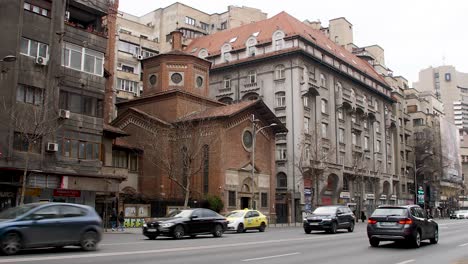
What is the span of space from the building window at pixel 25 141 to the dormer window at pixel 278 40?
3222cm

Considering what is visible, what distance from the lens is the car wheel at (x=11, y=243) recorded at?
1442cm

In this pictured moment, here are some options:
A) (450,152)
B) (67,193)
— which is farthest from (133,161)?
(450,152)

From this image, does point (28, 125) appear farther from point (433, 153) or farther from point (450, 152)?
point (450, 152)

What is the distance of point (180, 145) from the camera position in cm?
4316

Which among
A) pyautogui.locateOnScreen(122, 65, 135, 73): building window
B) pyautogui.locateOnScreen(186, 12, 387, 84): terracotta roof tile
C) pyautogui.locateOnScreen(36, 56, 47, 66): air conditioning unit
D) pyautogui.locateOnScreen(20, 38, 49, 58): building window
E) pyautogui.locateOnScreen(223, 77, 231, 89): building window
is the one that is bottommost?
pyautogui.locateOnScreen(36, 56, 47, 66): air conditioning unit

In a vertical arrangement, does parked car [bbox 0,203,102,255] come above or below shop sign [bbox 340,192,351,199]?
below

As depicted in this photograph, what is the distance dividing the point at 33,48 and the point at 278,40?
1236 inches

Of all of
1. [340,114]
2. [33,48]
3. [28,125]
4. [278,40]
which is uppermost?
[278,40]

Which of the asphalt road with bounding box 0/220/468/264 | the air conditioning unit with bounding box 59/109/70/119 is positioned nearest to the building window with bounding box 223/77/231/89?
the air conditioning unit with bounding box 59/109/70/119

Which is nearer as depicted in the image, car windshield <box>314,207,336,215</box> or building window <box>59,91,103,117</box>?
car windshield <box>314,207,336,215</box>

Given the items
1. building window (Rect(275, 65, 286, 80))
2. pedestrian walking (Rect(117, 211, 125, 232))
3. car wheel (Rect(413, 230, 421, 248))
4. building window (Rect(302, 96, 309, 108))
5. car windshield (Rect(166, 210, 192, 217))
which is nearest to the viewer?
car wheel (Rect(413, 230, 421, 248))

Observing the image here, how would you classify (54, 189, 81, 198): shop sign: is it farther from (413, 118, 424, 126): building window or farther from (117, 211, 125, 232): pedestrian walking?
(413, 118, 424, 126): building window

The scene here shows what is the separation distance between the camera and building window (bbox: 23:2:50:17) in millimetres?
29827

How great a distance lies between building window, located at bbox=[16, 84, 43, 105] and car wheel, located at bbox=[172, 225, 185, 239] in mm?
12741
